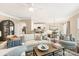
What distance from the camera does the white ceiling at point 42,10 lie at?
2.13 m

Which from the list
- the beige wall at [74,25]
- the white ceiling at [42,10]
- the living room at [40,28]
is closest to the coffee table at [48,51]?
the living room at [40,28]

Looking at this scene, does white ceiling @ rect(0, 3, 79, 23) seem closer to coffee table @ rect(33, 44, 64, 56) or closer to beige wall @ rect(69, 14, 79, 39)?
beige wall @ rect(69, 14, 79, 39)

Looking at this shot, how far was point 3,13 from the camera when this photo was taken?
2111 millimetres

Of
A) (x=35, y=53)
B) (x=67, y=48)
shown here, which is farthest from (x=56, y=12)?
(x=35, y=53)

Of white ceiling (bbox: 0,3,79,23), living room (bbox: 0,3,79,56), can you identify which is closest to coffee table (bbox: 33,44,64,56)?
living room (bbox: 0,3,79,56)

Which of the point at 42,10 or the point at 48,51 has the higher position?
the point at 42,10

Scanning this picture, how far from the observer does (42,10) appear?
7.08 ft

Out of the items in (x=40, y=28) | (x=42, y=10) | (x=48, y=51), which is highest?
(x=42, y=10)

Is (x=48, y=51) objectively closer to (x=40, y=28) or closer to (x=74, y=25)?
(x=40, y=28)

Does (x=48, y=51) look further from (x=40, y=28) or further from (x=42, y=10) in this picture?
(x=42, y=10)

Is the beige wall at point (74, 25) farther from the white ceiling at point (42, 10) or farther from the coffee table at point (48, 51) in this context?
the coffee table at point (48, 51)

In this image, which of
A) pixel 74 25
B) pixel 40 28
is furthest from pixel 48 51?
pixel 74 25

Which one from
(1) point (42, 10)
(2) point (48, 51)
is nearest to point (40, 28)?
(1) point (42, 10)

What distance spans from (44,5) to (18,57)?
1114 millimetres
